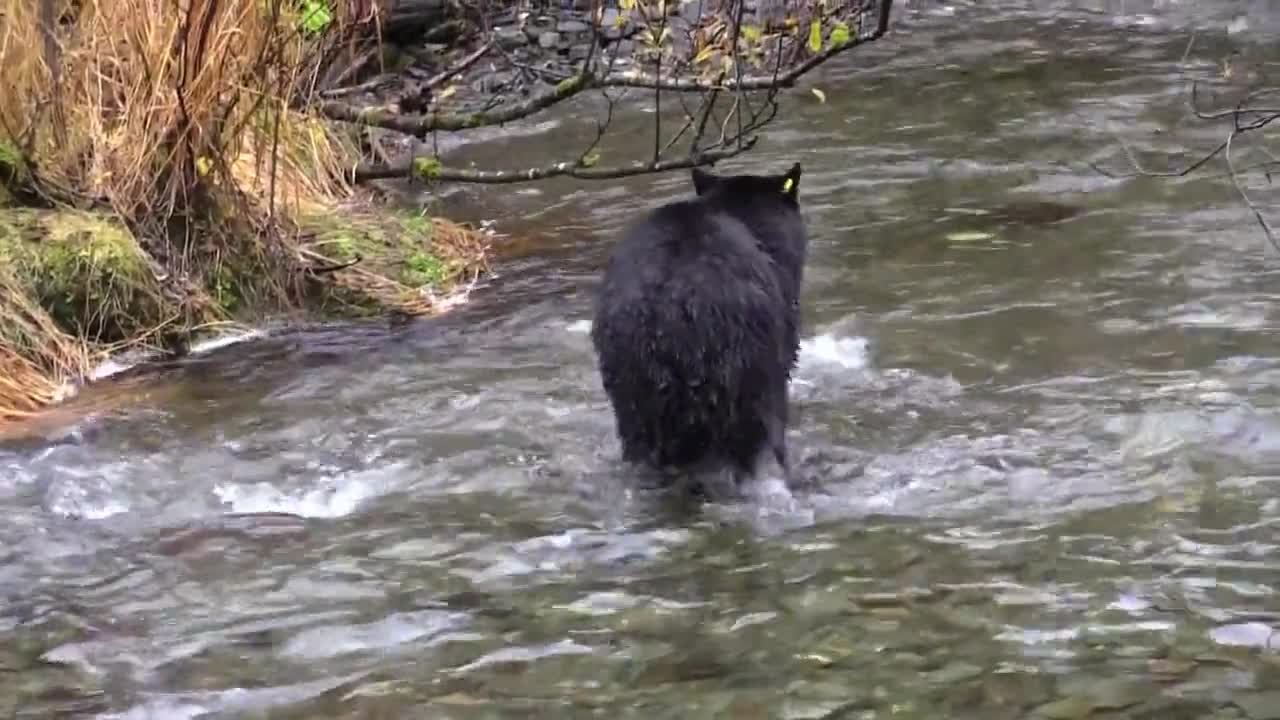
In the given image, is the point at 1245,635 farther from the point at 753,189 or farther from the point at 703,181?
the point at 703,181

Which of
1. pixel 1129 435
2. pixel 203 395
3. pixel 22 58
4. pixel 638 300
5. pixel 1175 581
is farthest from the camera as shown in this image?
pixel 22 58

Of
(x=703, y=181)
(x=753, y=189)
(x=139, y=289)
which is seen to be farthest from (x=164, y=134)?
(x=753, y=189)

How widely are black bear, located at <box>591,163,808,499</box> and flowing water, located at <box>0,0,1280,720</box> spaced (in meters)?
0.20

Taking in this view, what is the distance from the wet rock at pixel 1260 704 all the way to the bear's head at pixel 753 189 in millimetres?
2837

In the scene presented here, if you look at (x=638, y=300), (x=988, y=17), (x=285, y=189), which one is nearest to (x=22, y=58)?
(x=285, y=189)

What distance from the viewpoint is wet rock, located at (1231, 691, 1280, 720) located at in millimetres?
3250

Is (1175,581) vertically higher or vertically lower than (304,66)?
lower

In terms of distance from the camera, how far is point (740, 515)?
470 centimetres

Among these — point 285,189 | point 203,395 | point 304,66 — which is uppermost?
point 304,66

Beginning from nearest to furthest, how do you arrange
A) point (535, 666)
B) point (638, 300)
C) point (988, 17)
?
1. point (535, 666)
2. point (638, 300)
3. point (988, 17)

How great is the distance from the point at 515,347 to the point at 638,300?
1977mm

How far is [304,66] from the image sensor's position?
7621 mm

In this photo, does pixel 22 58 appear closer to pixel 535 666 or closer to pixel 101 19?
pixel 101 19

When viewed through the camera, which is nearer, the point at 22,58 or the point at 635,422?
the point at 635,422
